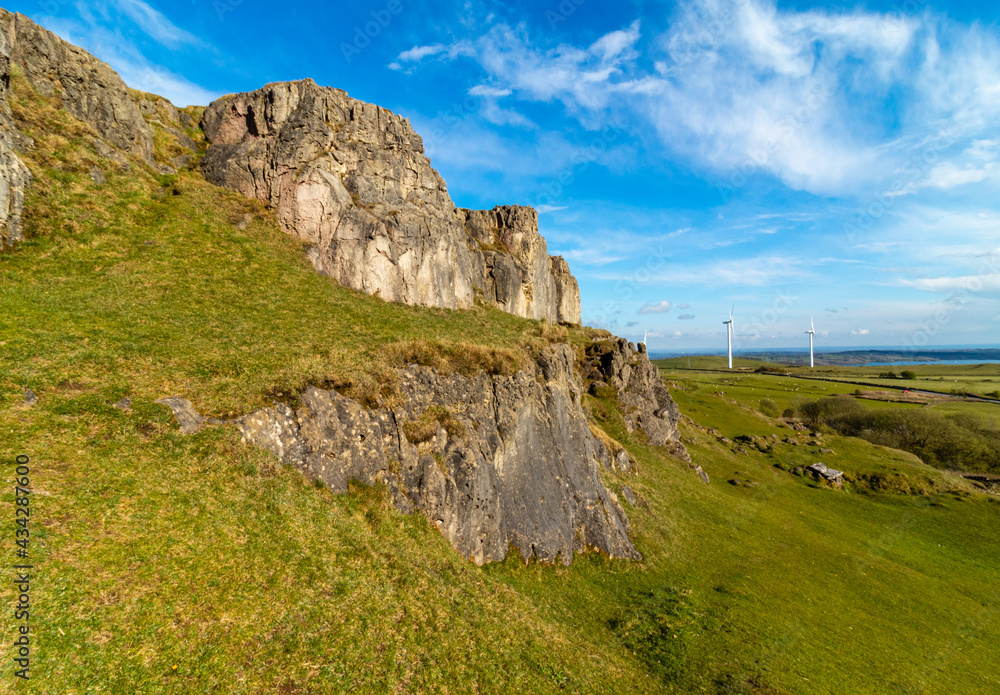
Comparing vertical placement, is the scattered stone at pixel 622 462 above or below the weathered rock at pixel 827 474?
above

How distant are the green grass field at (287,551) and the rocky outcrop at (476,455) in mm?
1397

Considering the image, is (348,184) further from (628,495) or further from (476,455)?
(628,495)

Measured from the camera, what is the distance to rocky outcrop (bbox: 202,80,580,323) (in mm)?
44469

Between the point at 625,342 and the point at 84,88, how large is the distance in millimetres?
A: 67708

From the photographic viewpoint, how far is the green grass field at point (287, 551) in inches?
459

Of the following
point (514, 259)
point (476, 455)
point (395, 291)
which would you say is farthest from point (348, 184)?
point (476, 455)

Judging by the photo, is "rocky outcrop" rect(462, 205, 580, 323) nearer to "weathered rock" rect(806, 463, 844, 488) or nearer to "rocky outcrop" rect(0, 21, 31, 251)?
"rocky outcrop" rect(0, 21, 31, 251)

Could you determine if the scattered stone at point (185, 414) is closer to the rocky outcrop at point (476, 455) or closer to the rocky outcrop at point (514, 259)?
the rocky outcrop at point (476, 455)

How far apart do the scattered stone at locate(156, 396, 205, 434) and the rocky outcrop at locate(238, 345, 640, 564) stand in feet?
7.05

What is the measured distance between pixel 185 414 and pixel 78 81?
141ft

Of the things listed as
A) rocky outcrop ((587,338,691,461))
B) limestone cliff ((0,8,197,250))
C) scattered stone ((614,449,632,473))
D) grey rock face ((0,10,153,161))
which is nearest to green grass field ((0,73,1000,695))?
scattered stone ((614,449,632,473))

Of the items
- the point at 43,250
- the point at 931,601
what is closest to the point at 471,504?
the point at 43,250

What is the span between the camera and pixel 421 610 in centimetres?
1606

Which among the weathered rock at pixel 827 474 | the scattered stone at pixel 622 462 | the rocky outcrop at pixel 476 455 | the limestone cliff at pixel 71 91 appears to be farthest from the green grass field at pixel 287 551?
the weathered rock at pixel 827 474
